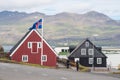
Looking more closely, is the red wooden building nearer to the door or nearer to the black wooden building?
the door

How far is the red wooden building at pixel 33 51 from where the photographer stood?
92750 millimetres

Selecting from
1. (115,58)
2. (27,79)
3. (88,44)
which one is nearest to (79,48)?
(88,44)

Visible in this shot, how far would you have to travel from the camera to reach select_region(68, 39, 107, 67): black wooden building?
410 ft

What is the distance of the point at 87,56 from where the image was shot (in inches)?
4934

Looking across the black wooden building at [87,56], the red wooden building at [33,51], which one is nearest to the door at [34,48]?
the red wooden building at [33,51]

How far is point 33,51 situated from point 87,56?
111ft

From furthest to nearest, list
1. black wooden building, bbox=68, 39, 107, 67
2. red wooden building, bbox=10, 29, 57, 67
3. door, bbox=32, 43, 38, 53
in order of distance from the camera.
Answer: black wooden building, bbox=68, 39, 107, 67
door, bbox=32, 43, 38, 53
red wooden building, bbox=10, 29, 57, 67

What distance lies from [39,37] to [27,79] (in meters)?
67.6

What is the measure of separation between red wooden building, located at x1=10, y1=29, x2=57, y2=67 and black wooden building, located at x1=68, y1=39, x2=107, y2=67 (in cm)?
3090

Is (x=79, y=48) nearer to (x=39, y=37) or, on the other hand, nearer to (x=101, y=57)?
(x=101, y=57)

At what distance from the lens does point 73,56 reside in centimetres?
12506

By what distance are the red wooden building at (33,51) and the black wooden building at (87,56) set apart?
30.9 meters

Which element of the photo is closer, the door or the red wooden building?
the red wooden building

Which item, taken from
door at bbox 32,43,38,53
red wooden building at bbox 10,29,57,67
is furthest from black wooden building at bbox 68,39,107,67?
door at bbox 32,43,38,53
